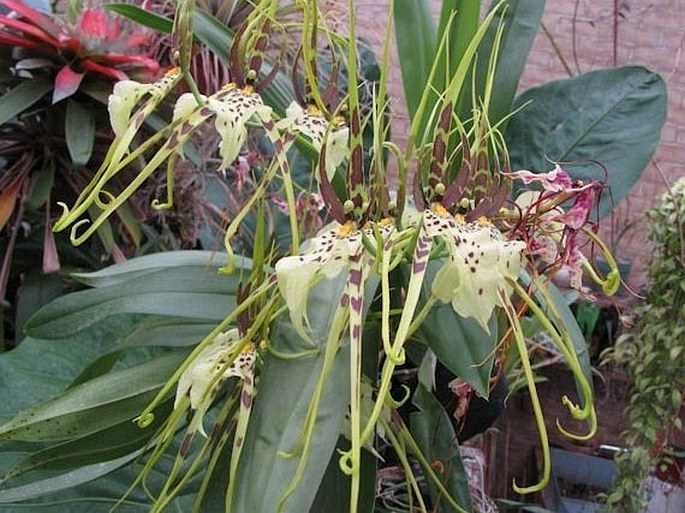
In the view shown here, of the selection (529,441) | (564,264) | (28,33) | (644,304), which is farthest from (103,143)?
(529,441)

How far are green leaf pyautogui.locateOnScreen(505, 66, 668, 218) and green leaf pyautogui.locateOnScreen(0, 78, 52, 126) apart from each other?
0.55 metres

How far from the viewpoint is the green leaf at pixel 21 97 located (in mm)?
894

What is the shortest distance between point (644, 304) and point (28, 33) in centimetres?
92

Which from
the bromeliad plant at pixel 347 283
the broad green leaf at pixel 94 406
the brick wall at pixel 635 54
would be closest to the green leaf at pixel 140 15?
the bromeliad plant at pixel 347 283

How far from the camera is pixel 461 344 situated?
1.59 ft

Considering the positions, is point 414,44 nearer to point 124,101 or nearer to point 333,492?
point 124,101

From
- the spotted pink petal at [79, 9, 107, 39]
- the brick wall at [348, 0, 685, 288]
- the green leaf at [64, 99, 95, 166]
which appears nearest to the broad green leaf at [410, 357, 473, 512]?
the green leaf at [64, 99, 95, 166]

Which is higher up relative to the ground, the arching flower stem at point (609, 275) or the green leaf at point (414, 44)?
the green leaf at point (414, 44)

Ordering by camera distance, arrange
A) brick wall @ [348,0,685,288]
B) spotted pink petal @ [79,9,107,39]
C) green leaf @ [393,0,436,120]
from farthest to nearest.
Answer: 1. brick wall @ [348,0,685,288]
2. spotted pink petal @ [79,9,107,39]
3. green leaf @ [393,0,436,120]

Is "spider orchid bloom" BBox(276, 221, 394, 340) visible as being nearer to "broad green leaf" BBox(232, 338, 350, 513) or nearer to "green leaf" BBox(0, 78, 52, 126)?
"broad green leaf" BBox(232, 338, 350, 513)

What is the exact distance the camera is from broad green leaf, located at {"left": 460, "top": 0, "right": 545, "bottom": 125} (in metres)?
0.59

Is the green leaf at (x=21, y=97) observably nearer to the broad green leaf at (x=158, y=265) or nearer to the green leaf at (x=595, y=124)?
the broad green leaf at (x=158, y=265)

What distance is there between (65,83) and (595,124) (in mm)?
586

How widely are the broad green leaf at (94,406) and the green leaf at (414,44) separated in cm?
27
